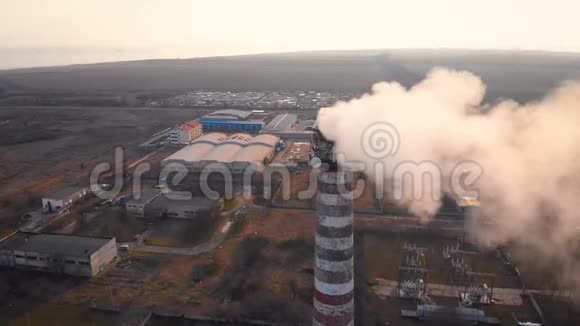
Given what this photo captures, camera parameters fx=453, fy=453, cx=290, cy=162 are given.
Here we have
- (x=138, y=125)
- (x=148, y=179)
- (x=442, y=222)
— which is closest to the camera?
(x=442, y=222)

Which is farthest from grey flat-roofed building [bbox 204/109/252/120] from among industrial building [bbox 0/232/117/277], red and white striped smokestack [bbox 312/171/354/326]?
red and white striped smokestack [bbox 312/171/354/326]

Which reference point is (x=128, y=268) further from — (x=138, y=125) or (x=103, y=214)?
(x=138, y=125)

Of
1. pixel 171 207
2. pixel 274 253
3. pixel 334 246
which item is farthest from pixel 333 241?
pixel 171 207

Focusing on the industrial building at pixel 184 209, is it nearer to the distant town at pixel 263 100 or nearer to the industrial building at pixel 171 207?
the industrial building at pixel 171 207

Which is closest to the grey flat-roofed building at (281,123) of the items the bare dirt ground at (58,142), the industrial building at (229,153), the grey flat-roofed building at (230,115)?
the grey flat-roofed building at (230,115)

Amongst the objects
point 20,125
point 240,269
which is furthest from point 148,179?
point 20,125

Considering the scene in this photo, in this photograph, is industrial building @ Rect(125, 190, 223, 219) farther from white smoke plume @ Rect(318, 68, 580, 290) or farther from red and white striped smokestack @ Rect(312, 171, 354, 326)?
red and white striped smokestack @ Rect(312, 171, 354, 326)
